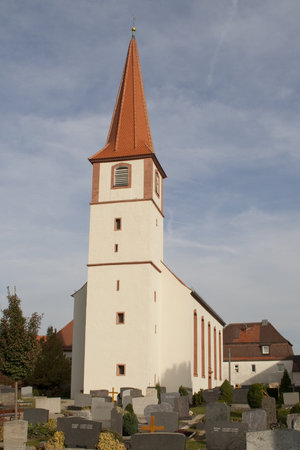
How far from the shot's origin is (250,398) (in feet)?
69.7

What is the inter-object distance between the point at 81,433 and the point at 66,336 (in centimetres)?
3301

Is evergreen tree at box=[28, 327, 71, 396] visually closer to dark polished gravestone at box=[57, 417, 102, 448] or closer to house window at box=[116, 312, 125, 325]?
house window at box=[116, 312, 125, 325]

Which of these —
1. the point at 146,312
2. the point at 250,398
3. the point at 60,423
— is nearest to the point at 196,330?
the point at 146,312

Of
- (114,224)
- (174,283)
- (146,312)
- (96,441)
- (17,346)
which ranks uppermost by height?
(114,224)

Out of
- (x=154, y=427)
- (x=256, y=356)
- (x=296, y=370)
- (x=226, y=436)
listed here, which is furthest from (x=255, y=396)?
(x=256, y=356)

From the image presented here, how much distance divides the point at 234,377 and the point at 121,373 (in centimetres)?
2925

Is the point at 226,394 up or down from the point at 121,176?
down

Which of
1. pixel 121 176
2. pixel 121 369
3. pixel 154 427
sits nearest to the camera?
pixel 154 427

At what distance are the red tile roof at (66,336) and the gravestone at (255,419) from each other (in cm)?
3111

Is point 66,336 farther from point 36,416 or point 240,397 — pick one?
point 36,416

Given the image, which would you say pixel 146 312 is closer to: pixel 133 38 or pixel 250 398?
pixel 250 398

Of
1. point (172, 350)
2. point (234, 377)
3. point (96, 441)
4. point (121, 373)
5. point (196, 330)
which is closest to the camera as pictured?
point (96, 441)

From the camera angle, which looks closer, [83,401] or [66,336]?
[83,401]

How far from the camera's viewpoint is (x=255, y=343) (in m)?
56.3
